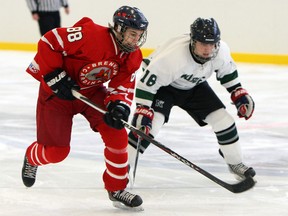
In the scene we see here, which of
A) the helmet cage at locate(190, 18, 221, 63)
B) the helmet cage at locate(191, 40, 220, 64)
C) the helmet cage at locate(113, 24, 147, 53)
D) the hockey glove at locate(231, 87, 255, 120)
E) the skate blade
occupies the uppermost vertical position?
the helmet cage at locate(113, 24, 147, 53)

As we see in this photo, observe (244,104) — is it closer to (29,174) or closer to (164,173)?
(164,173)

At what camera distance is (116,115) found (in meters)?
2.75

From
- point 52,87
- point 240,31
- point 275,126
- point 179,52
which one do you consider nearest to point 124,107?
point 52,87

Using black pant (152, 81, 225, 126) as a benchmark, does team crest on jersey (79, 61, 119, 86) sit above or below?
above

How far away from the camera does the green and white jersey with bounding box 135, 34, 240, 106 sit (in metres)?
3.23

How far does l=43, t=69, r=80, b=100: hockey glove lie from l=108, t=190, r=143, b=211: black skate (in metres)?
0.46

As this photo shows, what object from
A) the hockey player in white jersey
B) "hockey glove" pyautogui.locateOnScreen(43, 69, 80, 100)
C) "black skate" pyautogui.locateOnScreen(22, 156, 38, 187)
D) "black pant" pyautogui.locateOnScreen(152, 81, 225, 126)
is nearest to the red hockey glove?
the hockey player in white jersey

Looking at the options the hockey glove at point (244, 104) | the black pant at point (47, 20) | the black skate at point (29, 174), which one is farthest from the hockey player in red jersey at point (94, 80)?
the black pant at point (47, 20)

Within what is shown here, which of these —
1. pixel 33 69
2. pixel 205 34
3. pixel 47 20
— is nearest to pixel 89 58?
pixel 33 69

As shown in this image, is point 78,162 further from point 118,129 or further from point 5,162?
point 118,129

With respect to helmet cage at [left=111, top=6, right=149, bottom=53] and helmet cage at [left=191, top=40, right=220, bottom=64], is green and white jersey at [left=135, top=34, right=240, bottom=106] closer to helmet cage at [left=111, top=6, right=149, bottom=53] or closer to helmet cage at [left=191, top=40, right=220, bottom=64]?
helmet cage at [left=191, top=40, right=220, bottom=64]

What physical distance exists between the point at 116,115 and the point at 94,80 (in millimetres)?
250

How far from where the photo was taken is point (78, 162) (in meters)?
3.76

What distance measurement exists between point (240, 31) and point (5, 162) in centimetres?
453
